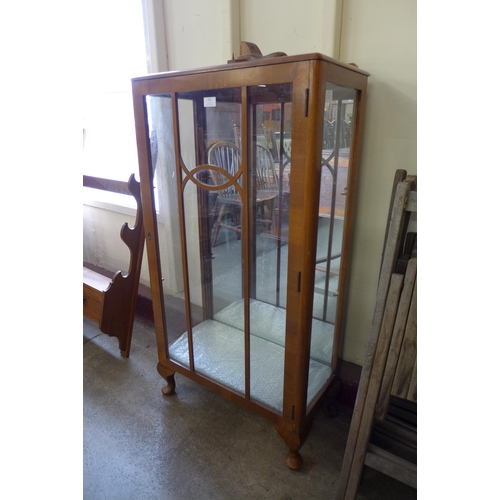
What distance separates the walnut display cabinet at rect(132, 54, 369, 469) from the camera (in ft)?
3.23

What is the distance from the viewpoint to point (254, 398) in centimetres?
136

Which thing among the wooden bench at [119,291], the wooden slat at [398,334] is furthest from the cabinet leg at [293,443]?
the wooden bench at [119,291]

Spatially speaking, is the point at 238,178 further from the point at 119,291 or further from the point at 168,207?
the point at 119,291

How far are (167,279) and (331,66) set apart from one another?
1.04 meters

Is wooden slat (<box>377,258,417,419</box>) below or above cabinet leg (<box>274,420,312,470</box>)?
above

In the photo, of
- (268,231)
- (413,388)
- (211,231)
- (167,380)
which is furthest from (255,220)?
(167,380)

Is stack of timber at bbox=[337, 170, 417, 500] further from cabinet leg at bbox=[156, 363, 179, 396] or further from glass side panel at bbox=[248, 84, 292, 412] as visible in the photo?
cabinet leg at bbox=[156, 363, 179, 396]

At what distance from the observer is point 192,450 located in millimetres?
1420

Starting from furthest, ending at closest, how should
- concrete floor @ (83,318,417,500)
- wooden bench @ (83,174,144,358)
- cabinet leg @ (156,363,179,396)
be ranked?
wooden bench @ (83,174,144,358) → cabinet leg @ (156,363,179,396) → concrete floor @ (83,318,417,500)

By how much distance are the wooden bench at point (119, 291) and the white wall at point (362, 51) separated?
2.85ft

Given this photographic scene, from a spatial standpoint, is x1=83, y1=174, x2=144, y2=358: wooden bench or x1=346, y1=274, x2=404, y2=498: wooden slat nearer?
x1=346, y1=274, x2=404, y2=498: wooden slat

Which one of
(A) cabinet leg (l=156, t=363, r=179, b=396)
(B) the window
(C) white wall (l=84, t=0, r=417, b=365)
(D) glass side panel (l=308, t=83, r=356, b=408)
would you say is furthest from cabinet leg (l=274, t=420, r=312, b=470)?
(B) the window

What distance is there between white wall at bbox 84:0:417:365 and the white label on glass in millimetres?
442
